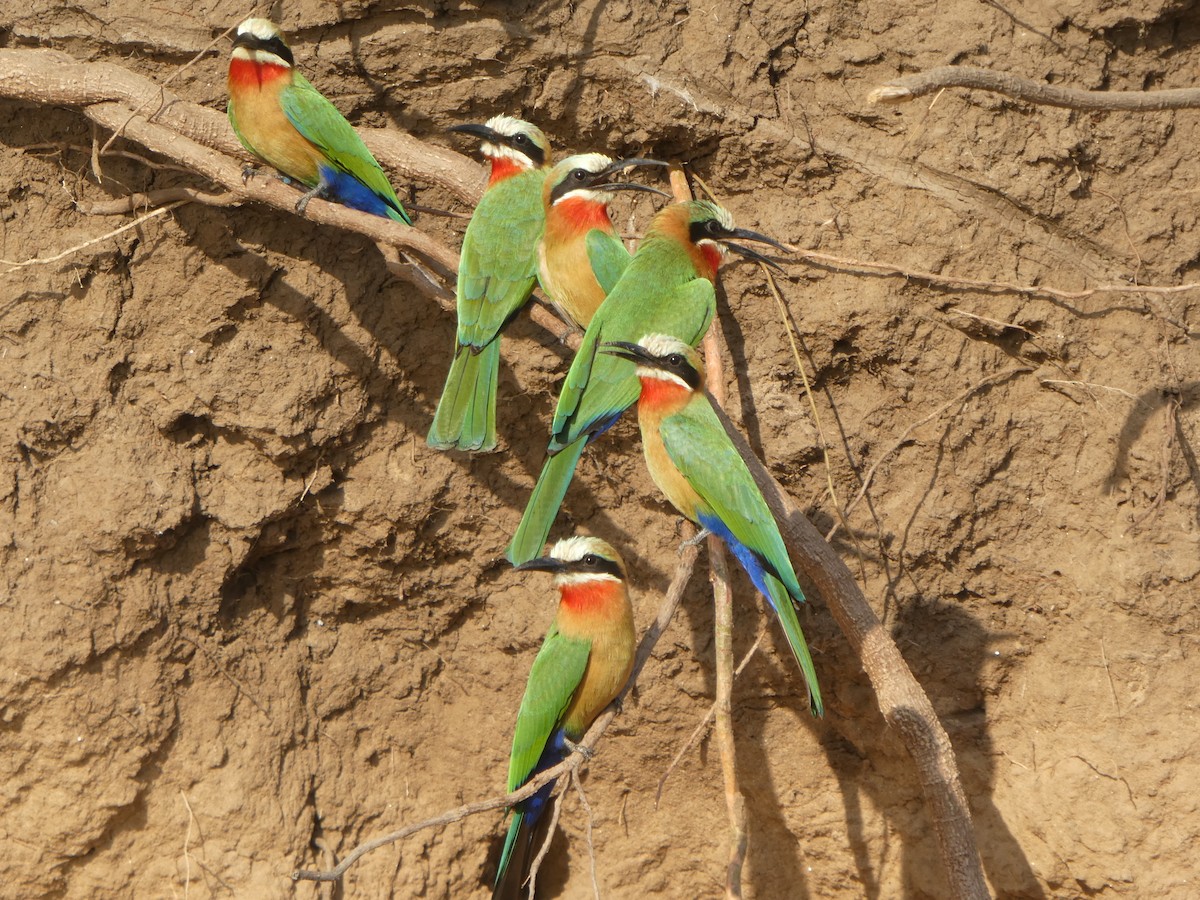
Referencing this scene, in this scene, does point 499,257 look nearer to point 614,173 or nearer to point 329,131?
point 614,173

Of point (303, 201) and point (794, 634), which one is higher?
point (303, 201)

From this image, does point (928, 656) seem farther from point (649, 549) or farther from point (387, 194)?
point (387, 194)

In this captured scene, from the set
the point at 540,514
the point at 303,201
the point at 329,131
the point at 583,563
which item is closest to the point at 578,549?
the point at 583,563

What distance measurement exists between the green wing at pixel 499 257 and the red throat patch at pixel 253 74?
63 centimetres

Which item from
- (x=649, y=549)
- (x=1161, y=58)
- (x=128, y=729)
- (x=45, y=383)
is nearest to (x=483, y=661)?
A: (x=649, y=549)

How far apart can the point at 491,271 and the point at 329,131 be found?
0.58 m

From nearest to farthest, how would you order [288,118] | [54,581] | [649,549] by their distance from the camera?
[288,118], [54,581], [649,549]

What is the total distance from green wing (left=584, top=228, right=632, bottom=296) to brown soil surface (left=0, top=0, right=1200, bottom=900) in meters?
0.41

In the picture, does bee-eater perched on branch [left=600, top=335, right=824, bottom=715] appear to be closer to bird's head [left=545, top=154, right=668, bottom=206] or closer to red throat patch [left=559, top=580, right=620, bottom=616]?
red throat patch [left=559, top=580, right=620, bottom=616]

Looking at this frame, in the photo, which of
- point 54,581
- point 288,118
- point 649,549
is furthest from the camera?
point 649,549

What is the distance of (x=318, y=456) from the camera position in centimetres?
339

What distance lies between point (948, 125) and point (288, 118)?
1783 millimetres

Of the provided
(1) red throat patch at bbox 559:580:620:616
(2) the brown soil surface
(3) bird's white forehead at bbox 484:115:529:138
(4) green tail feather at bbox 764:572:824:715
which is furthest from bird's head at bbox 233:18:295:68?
(4) green tail feather at bbox 764:572:824:715

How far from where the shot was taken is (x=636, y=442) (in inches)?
Answer: 135
